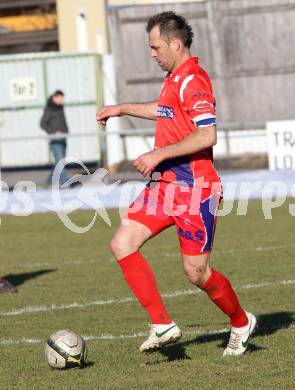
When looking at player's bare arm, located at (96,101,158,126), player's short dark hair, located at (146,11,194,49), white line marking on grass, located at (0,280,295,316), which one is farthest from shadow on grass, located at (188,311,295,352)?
player's short dark hair, located at (146,11,194,49)

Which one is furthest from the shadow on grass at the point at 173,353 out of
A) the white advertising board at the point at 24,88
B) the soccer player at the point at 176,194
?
the white advertising board at the point at 24,88

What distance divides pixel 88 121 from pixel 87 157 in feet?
15.5

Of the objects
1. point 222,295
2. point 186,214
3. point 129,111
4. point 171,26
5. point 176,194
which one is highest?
point 171,26

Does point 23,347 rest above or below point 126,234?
below

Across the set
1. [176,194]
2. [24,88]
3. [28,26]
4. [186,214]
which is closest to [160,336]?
[186,214]

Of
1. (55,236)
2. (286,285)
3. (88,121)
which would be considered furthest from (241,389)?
(88,121)

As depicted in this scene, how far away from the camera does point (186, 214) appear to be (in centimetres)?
766

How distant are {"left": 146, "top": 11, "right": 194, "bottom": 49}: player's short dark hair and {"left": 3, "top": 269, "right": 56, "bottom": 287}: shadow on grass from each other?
5.12m

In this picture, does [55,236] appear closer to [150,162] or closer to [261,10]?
[150,162]

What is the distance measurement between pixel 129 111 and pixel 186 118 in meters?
0.82

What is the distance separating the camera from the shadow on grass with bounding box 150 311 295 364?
8.15 metres

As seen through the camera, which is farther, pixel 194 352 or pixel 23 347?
pixel 23 347

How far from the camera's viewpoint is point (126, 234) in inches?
305

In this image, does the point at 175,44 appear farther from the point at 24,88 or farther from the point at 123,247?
the point at 24,88
